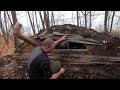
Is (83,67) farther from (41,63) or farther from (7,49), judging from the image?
(7,49)

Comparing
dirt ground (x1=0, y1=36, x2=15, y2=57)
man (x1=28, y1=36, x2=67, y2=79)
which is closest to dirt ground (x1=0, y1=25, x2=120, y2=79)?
man (x1=28, y1=36, x2=67, y2=79)

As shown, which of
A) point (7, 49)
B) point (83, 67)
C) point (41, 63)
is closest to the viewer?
point (41, 63)

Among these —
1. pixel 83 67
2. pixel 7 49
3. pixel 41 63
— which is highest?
pixel 41 63

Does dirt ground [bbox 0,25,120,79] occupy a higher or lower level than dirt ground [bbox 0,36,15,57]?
higher

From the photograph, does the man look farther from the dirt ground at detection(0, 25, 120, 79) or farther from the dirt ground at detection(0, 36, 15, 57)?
the dirt ground at detection(0, 36, 15, 57)

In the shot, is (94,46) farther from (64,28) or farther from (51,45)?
(51,45)

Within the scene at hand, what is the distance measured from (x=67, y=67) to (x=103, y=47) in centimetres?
170

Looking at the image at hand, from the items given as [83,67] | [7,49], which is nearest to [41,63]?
[83,67]

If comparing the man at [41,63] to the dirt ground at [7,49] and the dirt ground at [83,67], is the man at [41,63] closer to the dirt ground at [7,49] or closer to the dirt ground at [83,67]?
the dirt ground at [83,67]

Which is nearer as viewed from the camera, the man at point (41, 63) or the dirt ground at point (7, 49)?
the man at point (41, 63)

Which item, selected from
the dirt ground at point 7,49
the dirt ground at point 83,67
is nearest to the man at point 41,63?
the dirt ground at point 83,67

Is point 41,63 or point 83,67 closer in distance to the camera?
point 41,63

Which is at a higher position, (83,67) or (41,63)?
(41,63)

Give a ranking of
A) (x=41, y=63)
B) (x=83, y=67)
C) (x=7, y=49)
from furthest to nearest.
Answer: (x=7, y=49) → (x=83, y=67) → (x=41, y=63)
